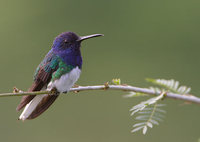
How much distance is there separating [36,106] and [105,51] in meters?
6.49

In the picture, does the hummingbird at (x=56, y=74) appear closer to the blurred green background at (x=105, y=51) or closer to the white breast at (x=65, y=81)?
the white breast at (x=65, y=81)

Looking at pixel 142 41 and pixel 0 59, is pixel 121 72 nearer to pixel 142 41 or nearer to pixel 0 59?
pixel 142 41

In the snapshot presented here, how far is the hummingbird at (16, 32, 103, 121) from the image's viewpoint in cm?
282

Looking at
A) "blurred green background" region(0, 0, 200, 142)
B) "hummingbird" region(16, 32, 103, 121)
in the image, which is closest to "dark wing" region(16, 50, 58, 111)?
"hummingbird" region(16, 32, 103, 121)

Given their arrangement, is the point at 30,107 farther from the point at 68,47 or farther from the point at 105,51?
the point at 105,51

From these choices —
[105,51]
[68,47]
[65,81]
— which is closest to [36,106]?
[65,81]

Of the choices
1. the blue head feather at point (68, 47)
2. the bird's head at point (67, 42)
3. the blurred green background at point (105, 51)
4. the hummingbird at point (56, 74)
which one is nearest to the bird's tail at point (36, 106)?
the hummingbird at point (56, 74)

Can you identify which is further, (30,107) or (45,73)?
(45,73)

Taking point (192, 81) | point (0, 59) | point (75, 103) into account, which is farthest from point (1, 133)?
point (192, 81)

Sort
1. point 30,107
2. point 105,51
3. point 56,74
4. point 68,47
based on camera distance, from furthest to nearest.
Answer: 1. point 105,51
2. point 68,47
3. point 56,74
4. point 30,107

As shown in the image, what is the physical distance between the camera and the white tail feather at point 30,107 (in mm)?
2742

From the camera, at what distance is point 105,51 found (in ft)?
30.5

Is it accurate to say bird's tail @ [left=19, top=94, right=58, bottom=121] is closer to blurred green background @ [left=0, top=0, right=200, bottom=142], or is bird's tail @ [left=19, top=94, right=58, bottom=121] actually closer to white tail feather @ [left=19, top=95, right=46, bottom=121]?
white tail feather @ [left=19, top=95, right=46, bottom=121]

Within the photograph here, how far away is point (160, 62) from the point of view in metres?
8.26
